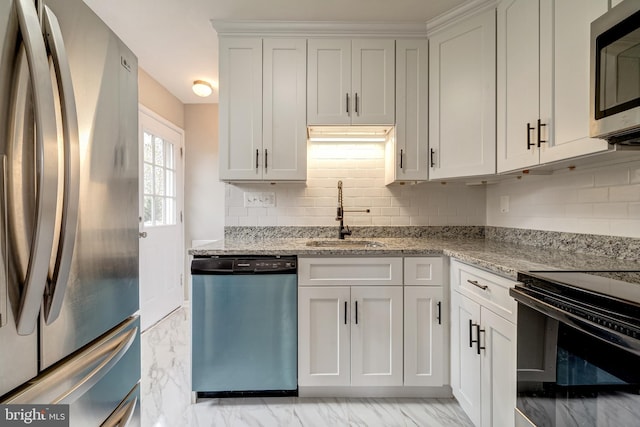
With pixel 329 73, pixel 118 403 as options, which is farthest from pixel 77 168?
pixel 329 73

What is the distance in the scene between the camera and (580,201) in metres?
1.50

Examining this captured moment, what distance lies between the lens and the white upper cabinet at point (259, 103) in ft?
6.49

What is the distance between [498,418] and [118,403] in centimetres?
153

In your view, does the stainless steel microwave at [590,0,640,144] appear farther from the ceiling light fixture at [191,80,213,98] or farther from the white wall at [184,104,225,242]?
the white wall at [184,104,225,242]

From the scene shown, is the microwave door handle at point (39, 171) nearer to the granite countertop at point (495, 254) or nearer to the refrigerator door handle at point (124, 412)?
the refrigerator door handle at point (124, 412)

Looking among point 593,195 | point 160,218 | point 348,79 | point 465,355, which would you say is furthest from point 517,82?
point 160,218

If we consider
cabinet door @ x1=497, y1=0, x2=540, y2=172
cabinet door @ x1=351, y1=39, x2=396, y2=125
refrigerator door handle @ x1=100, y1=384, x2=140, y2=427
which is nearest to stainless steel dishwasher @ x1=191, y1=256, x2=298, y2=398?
refrigerator door handle @ x1=100, y1=384, x2=140, y2=427

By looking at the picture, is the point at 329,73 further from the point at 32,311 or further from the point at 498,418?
the point at 498,418

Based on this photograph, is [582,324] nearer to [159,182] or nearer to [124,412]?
[124,412]

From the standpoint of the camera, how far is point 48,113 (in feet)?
1.89

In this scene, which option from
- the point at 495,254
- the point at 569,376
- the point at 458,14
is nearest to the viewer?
the point at 569,376

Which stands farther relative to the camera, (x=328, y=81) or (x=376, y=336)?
(x=328, y=81)

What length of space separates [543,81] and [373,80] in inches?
39.8

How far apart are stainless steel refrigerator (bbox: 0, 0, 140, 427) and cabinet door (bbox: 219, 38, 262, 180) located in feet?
3.27
